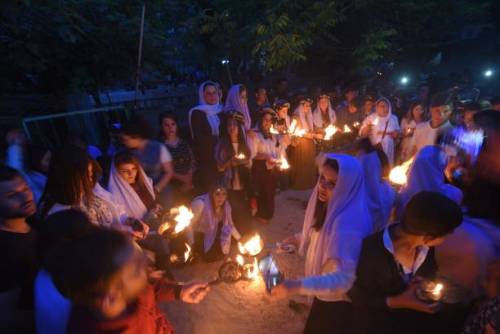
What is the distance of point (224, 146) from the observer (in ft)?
16.8

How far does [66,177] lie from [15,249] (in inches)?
29.6

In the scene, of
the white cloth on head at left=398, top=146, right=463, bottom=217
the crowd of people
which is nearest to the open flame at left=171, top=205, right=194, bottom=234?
the crowd of people

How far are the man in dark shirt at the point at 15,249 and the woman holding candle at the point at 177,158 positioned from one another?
246cm

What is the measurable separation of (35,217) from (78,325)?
4.48ft

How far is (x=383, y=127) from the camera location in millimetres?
6711

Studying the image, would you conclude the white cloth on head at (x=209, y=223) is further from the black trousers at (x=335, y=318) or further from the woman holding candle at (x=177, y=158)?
the black trousers at (x=335, y=318)

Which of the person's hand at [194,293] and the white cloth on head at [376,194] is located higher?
the white cloth on head at [376,194]

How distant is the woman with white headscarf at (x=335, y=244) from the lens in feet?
6.22

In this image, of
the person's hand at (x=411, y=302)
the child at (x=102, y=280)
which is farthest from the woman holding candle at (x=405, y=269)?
the child at (x=102, y=280)

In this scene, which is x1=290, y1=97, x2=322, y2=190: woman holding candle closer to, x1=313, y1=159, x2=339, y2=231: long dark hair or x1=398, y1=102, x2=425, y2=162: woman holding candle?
x1=398, y1=102, x2=425, y2=162: woman holding candle

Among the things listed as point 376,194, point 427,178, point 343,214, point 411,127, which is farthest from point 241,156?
point 411,127

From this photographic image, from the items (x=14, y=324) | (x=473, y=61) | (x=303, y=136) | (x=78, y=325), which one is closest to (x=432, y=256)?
(x=78, y=325)

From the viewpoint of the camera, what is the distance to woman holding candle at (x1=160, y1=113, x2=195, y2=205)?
4.48 metres

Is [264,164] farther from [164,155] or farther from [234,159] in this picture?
[164,155]
